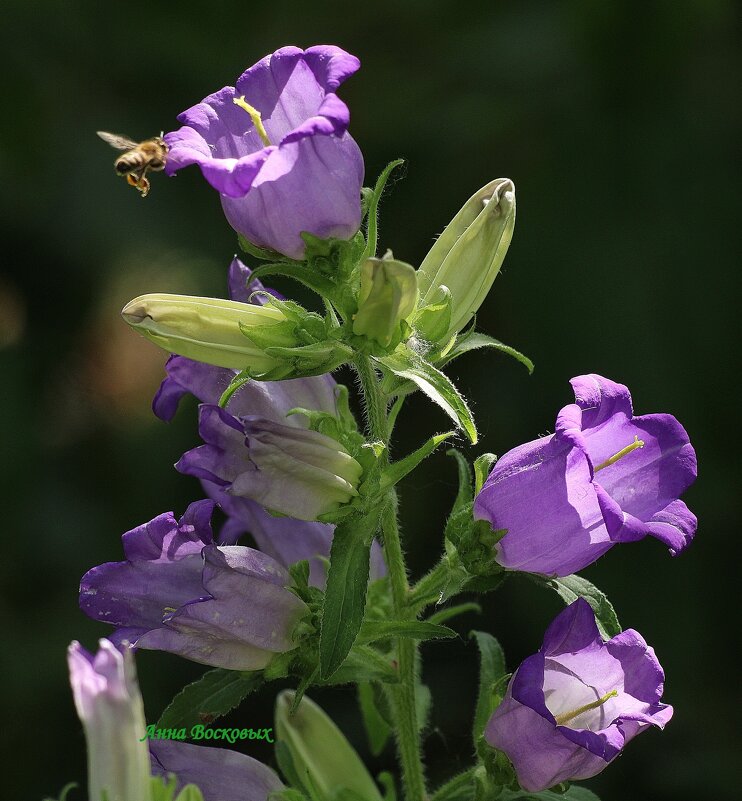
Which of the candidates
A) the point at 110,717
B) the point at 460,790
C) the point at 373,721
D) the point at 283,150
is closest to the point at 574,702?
the point at 460,790

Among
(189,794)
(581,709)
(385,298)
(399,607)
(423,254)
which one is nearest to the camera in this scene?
(189,794)

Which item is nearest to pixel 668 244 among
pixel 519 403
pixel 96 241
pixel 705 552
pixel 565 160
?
pixel 565 160

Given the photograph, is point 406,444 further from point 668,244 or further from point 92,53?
point 92,53

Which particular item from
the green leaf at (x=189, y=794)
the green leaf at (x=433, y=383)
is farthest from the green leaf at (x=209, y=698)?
the green leaf at (x=433, y=383)

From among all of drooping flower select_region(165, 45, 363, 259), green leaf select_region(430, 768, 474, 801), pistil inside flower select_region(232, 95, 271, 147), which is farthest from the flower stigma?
pistil inside flower select_region(232, 95, 271, 147)

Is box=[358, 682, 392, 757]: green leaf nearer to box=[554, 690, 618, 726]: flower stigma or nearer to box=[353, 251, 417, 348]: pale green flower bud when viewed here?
box=[554, 690, 618, 726]: flower stigma

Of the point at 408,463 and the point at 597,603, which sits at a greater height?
the point at 408,463

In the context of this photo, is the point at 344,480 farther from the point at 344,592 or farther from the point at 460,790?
the point at 460,790

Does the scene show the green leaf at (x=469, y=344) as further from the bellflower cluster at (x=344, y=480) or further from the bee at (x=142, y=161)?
the bee at (x=142, y=161)
